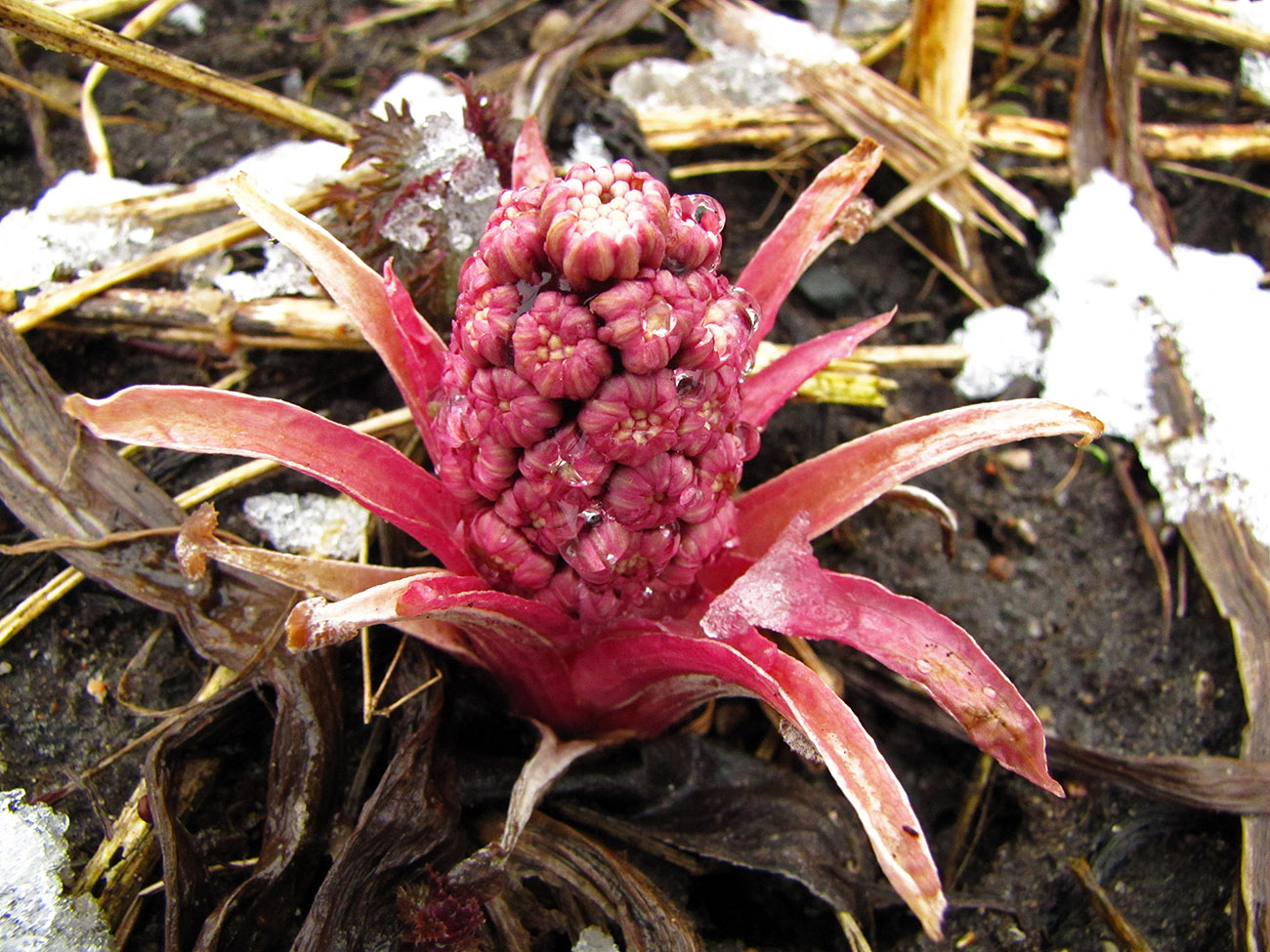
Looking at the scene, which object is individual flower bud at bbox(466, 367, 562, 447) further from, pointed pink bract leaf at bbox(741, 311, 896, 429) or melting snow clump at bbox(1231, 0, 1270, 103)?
melting snow clump at bbox(1231, 0, 1270, 103)

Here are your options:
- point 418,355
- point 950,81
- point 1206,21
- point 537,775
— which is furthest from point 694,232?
point 1206,21

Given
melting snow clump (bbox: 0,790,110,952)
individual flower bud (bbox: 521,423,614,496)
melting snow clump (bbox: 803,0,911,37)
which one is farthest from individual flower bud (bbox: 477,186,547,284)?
melting snow clump (bbox: 803,0,911,37)

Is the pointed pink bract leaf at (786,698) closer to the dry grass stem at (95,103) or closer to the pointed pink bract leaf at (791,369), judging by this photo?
the pointed pink bract leaf at (791,369)

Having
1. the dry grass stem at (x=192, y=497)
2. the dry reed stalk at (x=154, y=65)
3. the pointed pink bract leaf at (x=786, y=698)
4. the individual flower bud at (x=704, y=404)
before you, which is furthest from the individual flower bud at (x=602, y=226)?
the dry reed stalk at (x=154, y=65)

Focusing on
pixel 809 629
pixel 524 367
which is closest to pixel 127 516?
pixel 524 367

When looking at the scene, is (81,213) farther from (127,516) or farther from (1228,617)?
(1228,617)

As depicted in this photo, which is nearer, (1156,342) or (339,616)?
(339,616)

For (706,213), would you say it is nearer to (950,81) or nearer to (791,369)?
(791,369)
